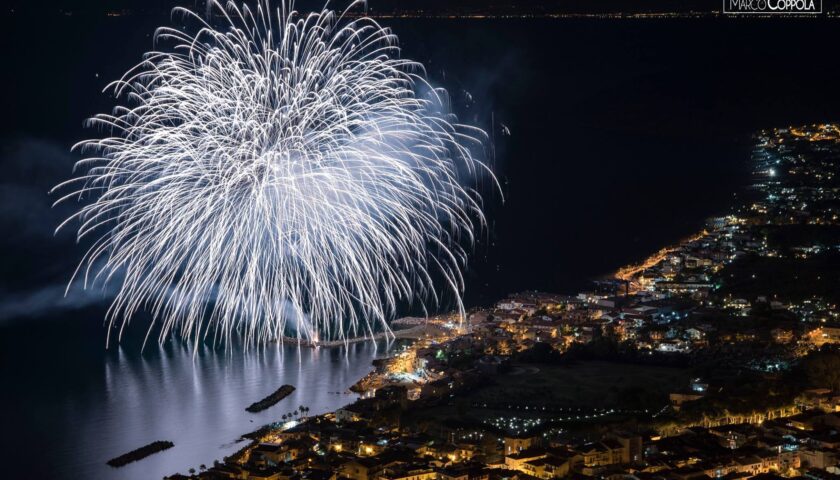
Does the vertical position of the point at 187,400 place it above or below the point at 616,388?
above

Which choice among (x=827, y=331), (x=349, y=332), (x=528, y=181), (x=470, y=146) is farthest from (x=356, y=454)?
(x=470, y=146)

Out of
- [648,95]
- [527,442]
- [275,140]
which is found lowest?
[527,442]

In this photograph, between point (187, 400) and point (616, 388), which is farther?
point (187, 400)

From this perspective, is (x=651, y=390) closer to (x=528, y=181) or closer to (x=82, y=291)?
(x=82, y=291)

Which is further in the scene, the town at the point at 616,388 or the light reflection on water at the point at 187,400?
the light reflection on water at the point at 187,400
